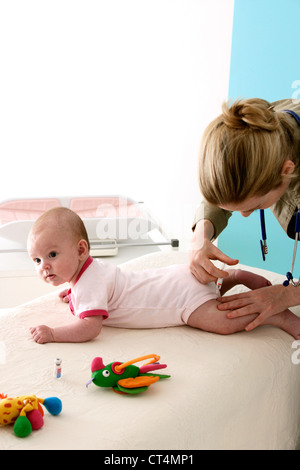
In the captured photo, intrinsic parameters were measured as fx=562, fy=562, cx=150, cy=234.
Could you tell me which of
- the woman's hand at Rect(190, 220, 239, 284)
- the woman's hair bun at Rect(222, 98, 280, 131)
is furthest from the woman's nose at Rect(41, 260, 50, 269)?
the woman's hair bun at Rect(222, 98, 280, 131)

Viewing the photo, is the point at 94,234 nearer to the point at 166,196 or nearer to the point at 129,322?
the point at 129,322

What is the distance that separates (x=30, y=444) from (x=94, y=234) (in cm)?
145

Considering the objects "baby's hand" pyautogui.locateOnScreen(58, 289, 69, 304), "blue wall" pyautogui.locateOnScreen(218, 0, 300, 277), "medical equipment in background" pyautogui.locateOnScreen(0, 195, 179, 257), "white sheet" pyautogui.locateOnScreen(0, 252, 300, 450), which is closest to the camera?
"white sheet" pyautogui.locateOnScreen(0, 252, 300, 450)

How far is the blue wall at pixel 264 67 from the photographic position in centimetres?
314

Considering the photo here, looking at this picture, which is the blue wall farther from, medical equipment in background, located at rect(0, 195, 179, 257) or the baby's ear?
the baby's ear

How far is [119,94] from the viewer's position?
14.0 feet

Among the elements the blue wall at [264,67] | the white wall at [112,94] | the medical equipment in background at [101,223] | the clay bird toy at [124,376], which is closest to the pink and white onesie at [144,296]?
the clay bird toy at [124,376]

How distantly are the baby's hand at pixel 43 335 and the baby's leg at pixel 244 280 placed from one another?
618mm

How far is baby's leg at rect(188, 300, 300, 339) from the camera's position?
5.55ft

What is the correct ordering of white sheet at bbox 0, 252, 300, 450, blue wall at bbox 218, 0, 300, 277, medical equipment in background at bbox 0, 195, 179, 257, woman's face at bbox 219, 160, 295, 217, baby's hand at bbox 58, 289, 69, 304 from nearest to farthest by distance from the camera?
white sheet at bbox 0, 252, 300, 450 → woman's face at bbox 219, 160, 295, 217 → baby's hand at bbox 58, 289, 69, 304 → medical equipment in background at bbox 0, 195, 179, 257 → blue wall at bbox 218, 0, 300, 277

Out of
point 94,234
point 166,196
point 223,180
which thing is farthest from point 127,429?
point 166,196

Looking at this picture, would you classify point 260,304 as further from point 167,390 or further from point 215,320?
point 167,390

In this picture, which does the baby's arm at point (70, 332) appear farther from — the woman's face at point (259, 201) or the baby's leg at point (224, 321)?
the woman's face at point (259, 201)

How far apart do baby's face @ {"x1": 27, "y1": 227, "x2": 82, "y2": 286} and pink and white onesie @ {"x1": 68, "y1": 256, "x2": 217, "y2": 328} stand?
5 centimetres
